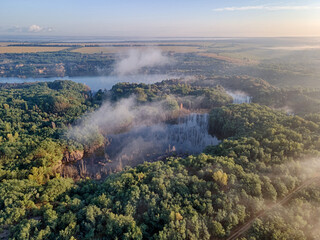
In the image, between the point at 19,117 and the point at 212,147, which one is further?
the point at 19,117

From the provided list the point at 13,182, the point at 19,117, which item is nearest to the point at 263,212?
the point at 13,182

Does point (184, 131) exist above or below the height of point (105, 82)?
below

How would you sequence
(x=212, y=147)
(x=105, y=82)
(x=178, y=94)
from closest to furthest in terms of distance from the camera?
(x=212, y=147) → (x=178, y=94) → (x=105, y=82)

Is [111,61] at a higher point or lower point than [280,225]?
higher

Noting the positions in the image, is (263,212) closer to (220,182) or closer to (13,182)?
(220,182)

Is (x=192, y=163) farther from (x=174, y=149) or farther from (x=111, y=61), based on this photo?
(x=111, y=61)

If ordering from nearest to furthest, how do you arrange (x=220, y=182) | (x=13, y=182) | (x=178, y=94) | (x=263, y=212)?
(x=263, y=212) < (x=220, y=182) < (x=13, y=182) < (x=178, y=94)

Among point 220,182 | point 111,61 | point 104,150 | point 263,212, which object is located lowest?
point 104,150

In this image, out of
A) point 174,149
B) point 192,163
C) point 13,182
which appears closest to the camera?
point 13,182

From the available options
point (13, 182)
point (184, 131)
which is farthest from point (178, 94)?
point (13, 182)
